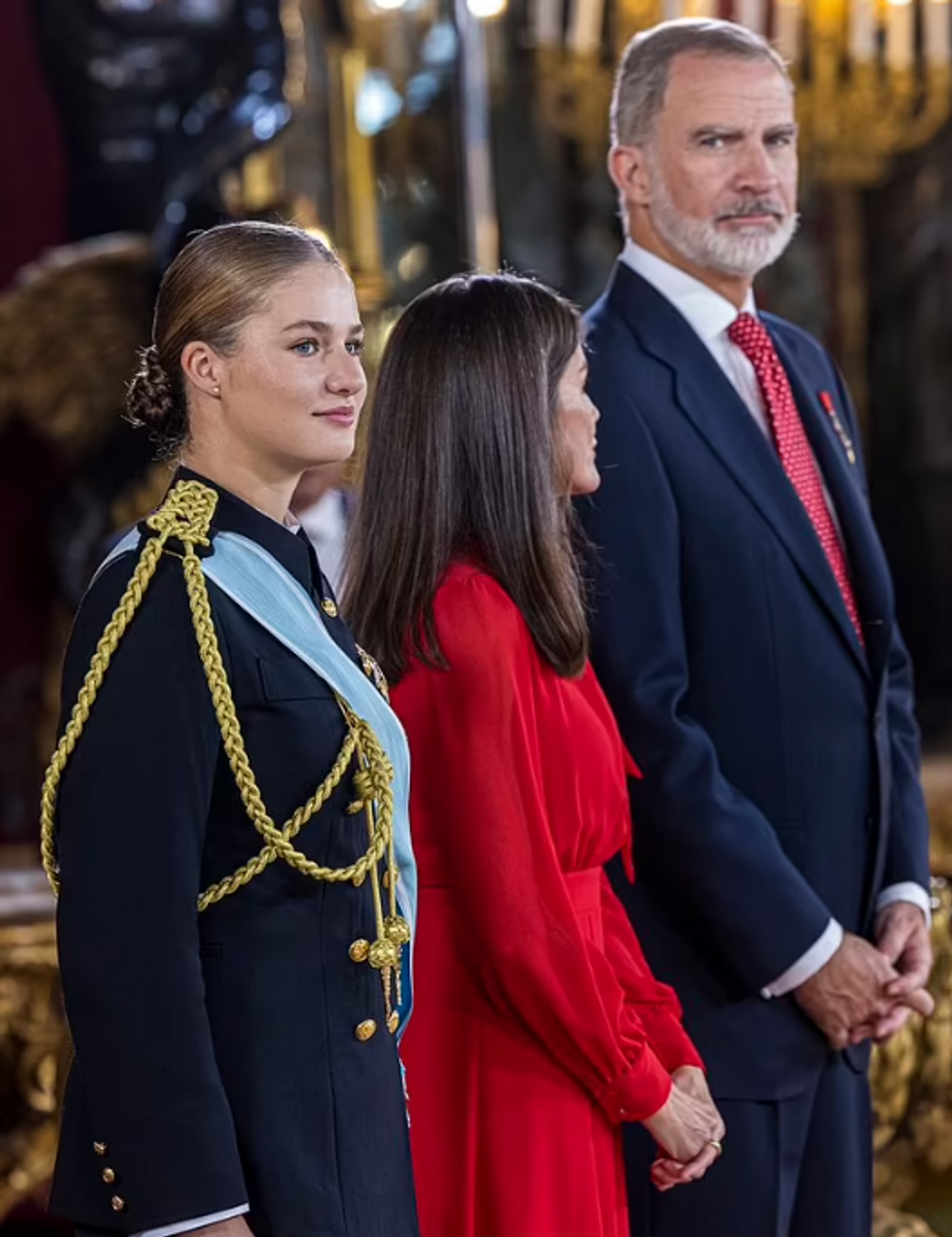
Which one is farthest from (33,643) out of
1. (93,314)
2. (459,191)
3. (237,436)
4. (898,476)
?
(237,436)

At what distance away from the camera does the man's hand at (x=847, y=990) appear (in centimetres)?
233

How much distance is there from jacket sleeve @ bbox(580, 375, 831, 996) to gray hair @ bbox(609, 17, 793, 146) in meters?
0.44

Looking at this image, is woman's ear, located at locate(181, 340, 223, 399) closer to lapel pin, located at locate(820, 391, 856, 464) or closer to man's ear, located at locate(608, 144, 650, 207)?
man's ear, located at locate(608, 144, 650, 207)

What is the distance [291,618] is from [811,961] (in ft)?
3.00

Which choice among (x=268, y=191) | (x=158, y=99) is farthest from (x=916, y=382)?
(x=268, y=191)

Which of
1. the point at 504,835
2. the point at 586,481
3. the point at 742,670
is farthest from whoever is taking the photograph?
the point at 742,670

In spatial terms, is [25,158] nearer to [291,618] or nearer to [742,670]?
[742,670]

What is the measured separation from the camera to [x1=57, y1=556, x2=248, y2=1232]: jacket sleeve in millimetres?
1523

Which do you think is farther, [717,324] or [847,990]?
[717,324]

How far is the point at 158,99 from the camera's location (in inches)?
190

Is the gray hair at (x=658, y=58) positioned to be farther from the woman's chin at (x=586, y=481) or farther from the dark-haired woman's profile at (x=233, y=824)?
the dark-haired woman's profile at (x=233, y=824)

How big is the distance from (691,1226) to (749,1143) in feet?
0.36

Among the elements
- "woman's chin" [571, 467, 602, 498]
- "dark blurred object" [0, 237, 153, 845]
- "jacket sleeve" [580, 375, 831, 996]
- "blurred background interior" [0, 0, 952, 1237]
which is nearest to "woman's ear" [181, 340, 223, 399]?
"woman's chin" [571, 467, 602, 498]

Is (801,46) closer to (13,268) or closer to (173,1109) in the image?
(13,268)
